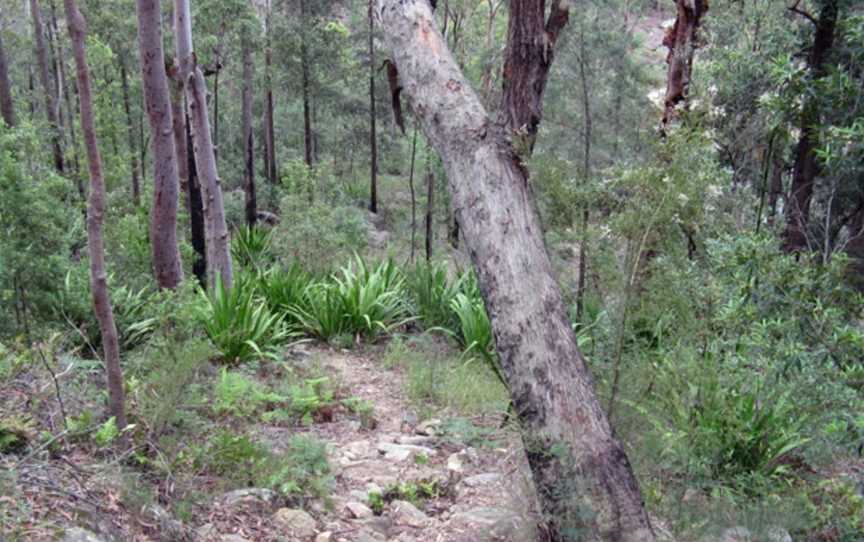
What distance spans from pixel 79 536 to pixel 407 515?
6.55ft

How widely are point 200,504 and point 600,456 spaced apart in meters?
2.06

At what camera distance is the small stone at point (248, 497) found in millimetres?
3980

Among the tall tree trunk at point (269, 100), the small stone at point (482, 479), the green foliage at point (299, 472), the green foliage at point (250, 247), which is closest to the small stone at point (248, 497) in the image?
the green foliage at point (299, 472)

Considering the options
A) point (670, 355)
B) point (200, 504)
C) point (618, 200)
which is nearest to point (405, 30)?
point (618, 200)

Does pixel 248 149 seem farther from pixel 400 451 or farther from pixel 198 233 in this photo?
pixel 400 451

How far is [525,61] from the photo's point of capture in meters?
4.49

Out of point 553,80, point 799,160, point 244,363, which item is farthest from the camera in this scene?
point 553,80

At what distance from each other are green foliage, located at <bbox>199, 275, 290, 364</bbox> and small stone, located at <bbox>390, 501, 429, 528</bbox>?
2888 millimetres

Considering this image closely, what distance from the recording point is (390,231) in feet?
70.8

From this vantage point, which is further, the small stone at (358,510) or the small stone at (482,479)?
the small stone at (482,479)

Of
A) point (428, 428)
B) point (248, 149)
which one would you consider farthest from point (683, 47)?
point (248, 149)

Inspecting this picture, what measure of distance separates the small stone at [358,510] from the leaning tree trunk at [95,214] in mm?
1382

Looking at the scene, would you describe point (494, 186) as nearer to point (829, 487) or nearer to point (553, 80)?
point (829, 487)

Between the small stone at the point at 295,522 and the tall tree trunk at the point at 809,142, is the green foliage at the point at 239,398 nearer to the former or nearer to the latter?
the small stone at the point at 295,522
